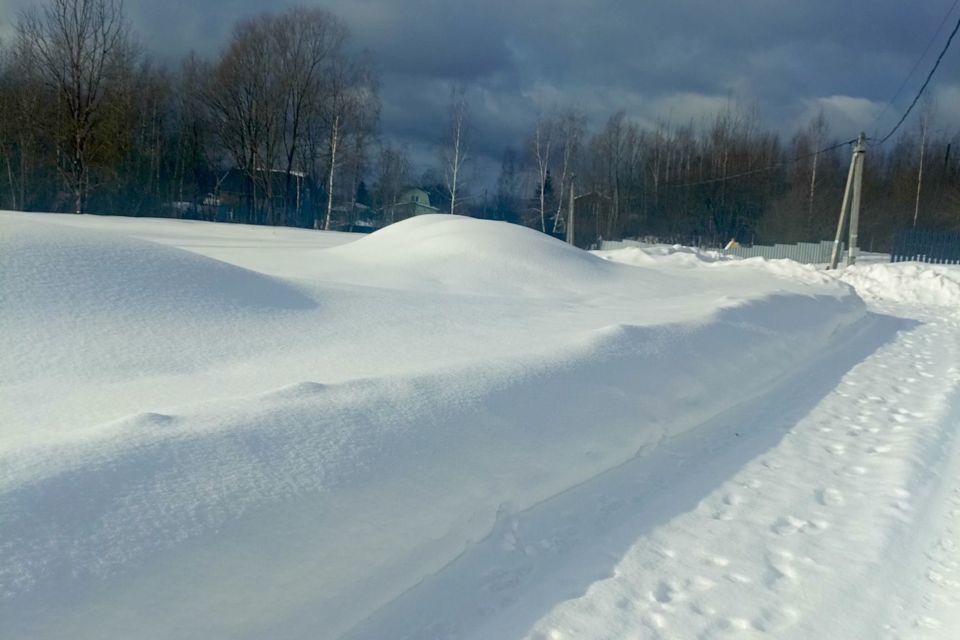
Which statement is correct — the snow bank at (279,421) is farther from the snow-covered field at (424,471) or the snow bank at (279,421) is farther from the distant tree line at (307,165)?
the distant tree line at (307,165)

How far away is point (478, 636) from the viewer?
2.36 m

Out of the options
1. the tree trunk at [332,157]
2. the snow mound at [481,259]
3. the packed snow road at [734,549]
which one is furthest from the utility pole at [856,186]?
the tree trunk at [332,157]

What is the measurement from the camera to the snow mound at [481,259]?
9781 mm

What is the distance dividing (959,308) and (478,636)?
46.1 ft

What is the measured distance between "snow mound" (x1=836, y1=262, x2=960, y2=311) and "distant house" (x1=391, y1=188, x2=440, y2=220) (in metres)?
26.0

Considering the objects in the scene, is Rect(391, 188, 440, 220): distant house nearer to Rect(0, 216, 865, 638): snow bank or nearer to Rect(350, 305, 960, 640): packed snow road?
Rect(0, 216, 865, 638): snow bank

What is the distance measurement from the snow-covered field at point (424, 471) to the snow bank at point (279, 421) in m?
0.01

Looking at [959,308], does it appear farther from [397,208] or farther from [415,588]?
[397,208]

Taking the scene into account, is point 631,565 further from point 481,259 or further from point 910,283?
point 910,283

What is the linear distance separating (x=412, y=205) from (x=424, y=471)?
132ft

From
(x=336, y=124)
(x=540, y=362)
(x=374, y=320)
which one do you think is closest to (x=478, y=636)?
(x=540, y=362)

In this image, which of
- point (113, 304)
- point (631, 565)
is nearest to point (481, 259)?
point (113, 304)

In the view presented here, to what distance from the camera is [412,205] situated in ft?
138

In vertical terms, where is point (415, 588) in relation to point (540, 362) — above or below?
below
